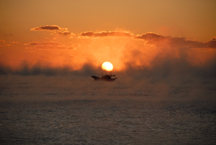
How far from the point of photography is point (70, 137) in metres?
32.3

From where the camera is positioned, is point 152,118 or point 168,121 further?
point 152,118

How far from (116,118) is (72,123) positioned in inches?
352

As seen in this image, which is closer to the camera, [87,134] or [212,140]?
[212,140]

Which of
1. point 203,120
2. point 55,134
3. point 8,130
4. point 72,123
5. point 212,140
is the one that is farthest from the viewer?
point 203,120

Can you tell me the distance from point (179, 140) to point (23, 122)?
25.8 m

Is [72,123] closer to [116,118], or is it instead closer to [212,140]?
[116,118]

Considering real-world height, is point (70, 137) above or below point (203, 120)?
below

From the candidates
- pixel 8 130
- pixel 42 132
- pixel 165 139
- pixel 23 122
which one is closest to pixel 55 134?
pixel 42 132

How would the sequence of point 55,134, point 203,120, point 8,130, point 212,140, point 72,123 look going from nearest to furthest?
1. point 212,140
2. point 55,134
3. point 8,130
4. point 72,123
5. point 203,120

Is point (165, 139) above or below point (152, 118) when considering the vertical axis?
below

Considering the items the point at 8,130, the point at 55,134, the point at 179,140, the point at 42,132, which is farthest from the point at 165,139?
the point at 8,130

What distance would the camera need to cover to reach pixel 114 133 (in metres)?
34.3

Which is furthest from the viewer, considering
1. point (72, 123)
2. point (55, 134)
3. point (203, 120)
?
point (203, 120)

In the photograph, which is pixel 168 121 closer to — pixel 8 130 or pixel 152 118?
pixel 152 118
